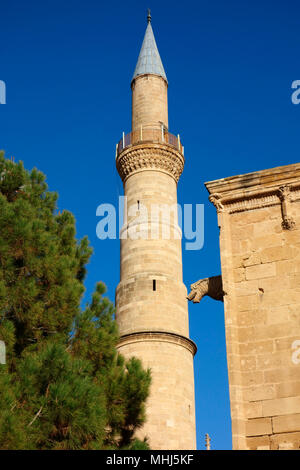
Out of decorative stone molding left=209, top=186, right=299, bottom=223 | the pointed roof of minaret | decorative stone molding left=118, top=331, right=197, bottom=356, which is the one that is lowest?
decorative stone molding left=209, top=186, right=299, bottom=223

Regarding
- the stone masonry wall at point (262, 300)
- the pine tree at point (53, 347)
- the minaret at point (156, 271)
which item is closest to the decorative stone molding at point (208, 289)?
the stone masonry wall at point (262, 300)

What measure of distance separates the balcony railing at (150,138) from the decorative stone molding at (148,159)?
0.92 ft

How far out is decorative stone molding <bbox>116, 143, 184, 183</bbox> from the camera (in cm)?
2167

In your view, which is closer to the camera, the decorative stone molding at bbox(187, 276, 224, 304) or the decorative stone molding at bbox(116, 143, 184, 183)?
the decorative stone molding at bbox(187, 276, 224, 304)

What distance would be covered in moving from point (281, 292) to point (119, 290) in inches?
479

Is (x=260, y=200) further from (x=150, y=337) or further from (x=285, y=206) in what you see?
(x=150, y=337)

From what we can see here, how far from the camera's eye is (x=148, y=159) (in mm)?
21688

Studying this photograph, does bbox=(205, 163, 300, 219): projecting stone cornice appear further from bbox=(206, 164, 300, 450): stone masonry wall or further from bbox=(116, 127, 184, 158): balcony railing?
bbox=(116, 127, 184, 158): balcony railing

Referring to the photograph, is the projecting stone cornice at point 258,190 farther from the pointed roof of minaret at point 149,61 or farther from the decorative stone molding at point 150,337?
the pointed roof of minaret at point 149,61

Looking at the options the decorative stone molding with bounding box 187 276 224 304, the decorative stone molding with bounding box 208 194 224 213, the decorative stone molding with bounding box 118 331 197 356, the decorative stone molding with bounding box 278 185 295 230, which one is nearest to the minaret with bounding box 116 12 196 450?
the decorative stone molding with bounding box 118 331 197 356

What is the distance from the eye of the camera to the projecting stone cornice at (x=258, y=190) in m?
8.20

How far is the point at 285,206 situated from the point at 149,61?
17476 millimetres

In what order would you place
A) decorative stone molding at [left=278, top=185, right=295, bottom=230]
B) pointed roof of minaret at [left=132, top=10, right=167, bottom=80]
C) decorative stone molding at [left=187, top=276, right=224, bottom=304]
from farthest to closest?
pointed roof of minaret at [left=132, top=10, right=167, bottom=80] → decorative stone molding at [left=187, top=276, right=224, bottom=304] → decorative stone molding at [left=278, top=185, right=295, bottom=230]

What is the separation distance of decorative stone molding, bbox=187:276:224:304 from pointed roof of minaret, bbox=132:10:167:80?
1659cm
